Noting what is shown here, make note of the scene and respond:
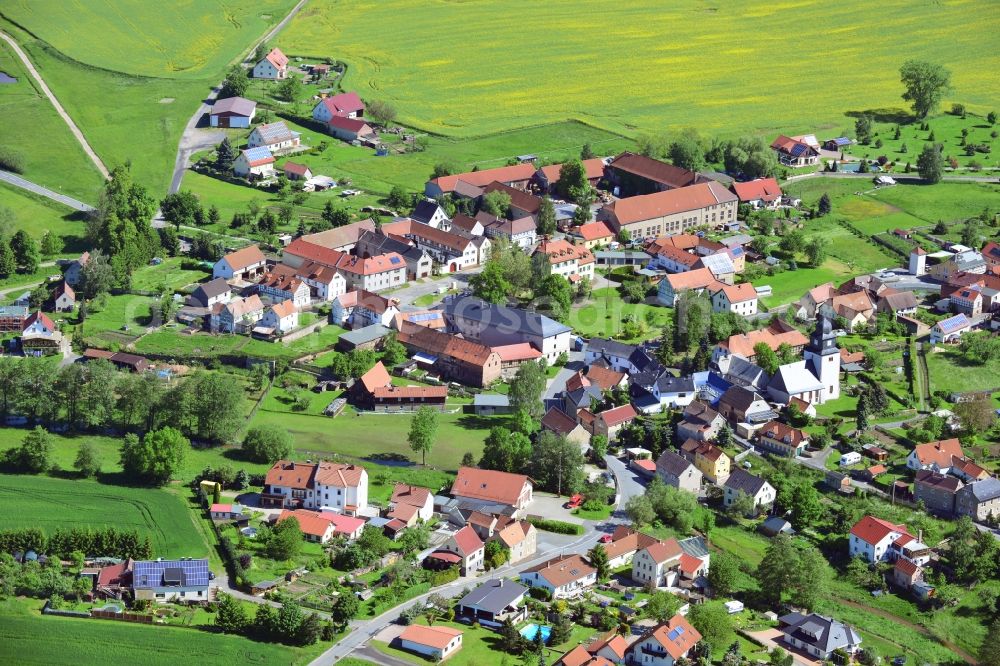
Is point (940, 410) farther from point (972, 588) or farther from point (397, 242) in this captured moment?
point (397, 242)

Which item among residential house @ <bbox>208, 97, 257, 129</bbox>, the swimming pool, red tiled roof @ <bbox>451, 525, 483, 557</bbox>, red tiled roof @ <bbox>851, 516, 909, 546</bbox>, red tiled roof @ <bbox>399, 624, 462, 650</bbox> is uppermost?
Result: residential house @ <bbox>208, 97, 257, 129</bbox>

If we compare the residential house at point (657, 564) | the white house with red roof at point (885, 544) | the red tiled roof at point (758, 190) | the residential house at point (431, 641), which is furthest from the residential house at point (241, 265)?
the white house with red roof at point (885, 544)

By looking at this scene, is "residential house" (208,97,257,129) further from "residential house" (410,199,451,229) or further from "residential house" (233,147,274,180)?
"residential house" (410,199,451,229)

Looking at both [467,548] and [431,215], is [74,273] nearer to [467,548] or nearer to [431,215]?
[431,215]

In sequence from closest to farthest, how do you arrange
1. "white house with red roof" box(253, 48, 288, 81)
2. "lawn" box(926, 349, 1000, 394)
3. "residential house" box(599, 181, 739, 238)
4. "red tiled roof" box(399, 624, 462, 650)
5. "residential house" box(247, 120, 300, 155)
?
1. "red tiled roof" box(399, 624, 462, 650)
2. "lawn" box(926, 349, 1000, 394)
3. "residential house" box(599, 181, 739, 238)
4. "residential house" box(247, 120, 300, 155)
5. "white house with red roof" box(253, 48, 288, 81)

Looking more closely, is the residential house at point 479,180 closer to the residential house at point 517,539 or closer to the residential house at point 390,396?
the residential house at point 390,396

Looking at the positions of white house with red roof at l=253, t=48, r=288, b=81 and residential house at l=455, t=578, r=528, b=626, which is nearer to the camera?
residential house at l=455, t=578, r=528, b=626

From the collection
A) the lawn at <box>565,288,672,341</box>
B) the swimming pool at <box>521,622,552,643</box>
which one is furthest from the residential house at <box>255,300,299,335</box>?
the swimming pool at <box>521,622,552,643</box>
